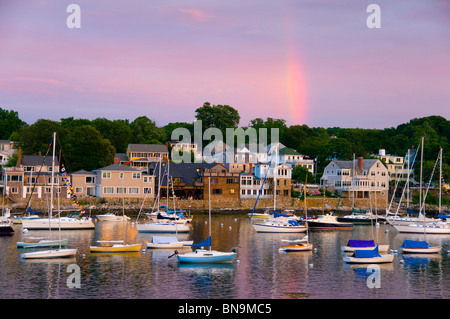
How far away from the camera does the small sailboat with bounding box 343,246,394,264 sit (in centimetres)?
5584

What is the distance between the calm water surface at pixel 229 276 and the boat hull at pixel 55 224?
35.2 ft

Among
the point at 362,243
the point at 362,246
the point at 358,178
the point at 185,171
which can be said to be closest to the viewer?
the point at 362,246

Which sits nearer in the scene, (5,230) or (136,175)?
(5,230)

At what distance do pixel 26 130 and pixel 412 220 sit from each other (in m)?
96.6

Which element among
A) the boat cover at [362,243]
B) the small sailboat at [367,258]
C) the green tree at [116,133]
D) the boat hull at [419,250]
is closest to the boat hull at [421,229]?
the boat hull at [419,250]

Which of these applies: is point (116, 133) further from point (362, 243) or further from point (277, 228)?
point (362, 243)

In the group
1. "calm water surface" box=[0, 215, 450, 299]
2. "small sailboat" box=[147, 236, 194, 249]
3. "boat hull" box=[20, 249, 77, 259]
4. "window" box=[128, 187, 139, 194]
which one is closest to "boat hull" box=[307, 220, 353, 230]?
"calm water surface" box=[0, 215, 450, 299]

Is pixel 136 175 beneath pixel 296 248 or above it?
above

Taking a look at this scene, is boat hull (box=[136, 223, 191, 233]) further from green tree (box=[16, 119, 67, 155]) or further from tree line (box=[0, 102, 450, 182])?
green tree (box=[16, 119, 67, 155])

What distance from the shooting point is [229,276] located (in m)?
49.7

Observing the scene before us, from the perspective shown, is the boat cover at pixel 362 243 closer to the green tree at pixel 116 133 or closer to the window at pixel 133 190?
the window at pixel 133 190

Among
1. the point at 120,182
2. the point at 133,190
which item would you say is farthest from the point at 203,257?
the point at 133,190

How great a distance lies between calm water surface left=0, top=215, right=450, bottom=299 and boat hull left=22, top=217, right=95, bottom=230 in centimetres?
1073

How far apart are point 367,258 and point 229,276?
14456 millimetres
